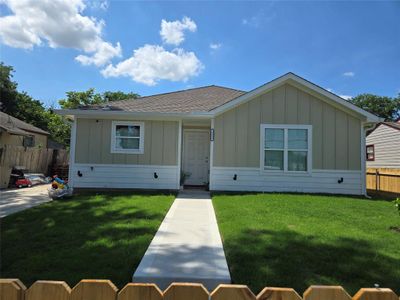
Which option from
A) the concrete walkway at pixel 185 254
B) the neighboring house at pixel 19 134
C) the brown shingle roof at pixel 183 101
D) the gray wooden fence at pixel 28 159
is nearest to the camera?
the concrete walkway at pixel 185 254

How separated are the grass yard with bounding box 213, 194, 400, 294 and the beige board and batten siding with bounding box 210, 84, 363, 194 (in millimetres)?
3192

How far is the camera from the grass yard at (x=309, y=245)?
3430 mm

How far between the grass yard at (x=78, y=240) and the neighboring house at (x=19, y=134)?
12376 mm

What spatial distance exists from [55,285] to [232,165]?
969 cm

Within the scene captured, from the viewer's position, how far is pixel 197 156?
12500 mm

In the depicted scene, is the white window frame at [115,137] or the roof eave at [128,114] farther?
the white window frame at [115,137]

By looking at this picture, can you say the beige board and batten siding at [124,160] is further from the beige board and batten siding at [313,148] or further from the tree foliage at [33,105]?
the tree foliage at [33,105]

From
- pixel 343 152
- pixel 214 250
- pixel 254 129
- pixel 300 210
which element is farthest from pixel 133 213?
pixel 343 152

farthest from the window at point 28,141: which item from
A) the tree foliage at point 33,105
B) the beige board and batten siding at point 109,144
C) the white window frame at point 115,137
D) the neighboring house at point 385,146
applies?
the neighboring house at point 385,146

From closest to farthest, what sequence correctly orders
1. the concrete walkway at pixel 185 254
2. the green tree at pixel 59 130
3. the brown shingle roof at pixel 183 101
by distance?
the concrete walkway at pixel 185 254 → the brown shingle roof at pixel 183 101 → the green tree at pixel 59 130

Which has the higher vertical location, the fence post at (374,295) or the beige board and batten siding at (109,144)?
the beige board and batten siding at (109,144)

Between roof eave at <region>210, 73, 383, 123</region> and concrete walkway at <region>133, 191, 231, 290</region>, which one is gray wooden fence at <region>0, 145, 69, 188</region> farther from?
concrete walkway at <region>133, 191, 231, 290</region>

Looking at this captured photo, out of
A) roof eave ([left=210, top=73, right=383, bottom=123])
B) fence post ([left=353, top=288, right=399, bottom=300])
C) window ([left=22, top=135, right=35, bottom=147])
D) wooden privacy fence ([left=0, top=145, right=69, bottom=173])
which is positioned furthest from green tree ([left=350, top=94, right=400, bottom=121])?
fence post ([left=353, top=288, right=399, bottom=300])

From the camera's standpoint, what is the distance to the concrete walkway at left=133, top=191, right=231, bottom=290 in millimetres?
3469
